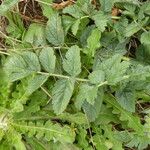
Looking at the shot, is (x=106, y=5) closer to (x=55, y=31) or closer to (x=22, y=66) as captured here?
(x=55, y=31)

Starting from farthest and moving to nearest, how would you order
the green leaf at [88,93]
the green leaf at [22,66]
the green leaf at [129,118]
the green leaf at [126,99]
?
1. the green leaf at [129,118]
2. the green leaf at [126,99]
3. the green leaf at [22,66]
4. the green leaf at [88,93]

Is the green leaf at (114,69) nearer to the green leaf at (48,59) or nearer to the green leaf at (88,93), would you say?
the green leaf at (88,93)

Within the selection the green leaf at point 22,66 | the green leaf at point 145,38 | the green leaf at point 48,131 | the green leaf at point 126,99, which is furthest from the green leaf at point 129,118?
the green leaf at point 22,66

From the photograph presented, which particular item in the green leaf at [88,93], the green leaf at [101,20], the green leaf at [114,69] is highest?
the green leaf at [101,20]

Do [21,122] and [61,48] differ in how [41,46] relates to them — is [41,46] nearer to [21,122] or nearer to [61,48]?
[61,48]

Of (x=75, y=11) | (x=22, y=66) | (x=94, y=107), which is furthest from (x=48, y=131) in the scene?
(x=75, y=11)

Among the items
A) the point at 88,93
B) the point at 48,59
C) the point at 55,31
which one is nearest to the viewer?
the point at 88,93
